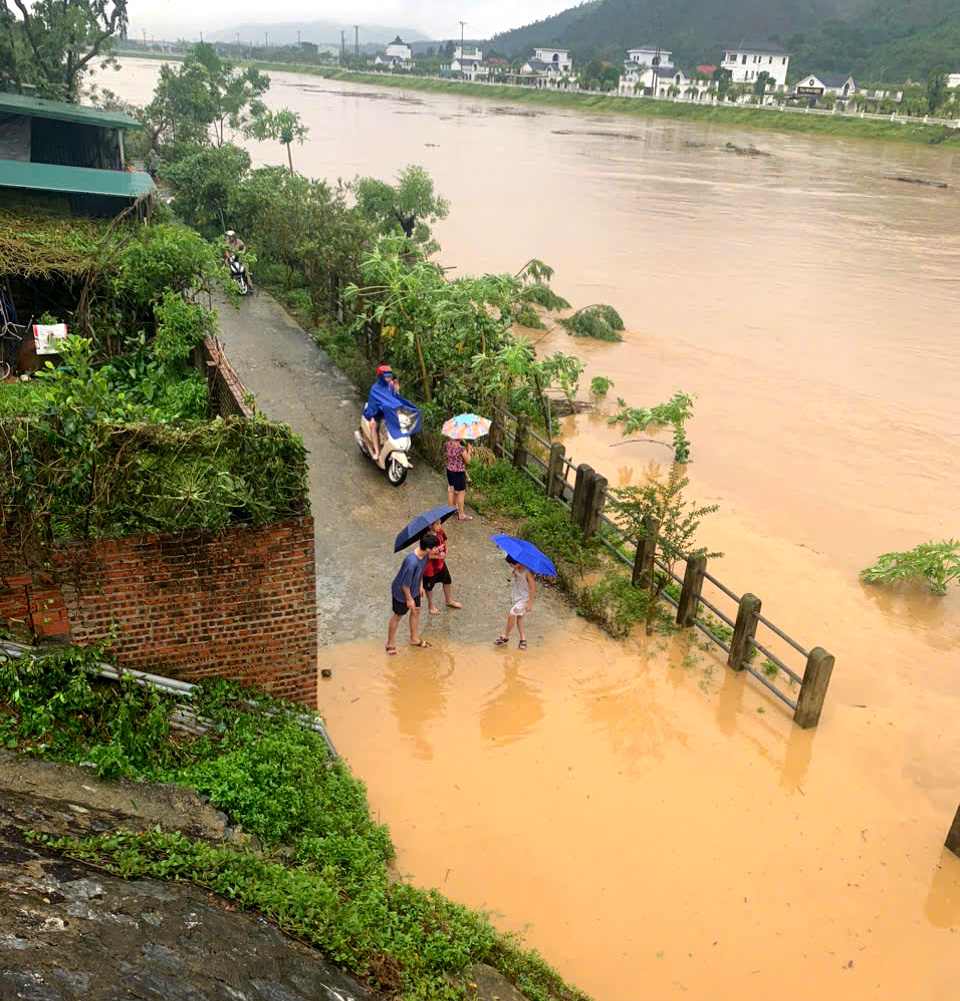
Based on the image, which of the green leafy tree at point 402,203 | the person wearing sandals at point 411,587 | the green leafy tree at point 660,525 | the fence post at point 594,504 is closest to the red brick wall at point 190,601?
the person wearing sandals at point 411,587

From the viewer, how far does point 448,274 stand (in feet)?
90.9

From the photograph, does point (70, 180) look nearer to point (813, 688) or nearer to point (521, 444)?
point (521, 444)

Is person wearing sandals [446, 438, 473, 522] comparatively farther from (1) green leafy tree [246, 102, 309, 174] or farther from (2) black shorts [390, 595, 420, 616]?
(1) green leafy tree [246, 102, 309, 174]

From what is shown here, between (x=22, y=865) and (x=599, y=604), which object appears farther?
(x=599, y=604)

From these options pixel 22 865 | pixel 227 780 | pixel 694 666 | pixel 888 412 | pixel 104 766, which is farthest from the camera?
pixel 888 412

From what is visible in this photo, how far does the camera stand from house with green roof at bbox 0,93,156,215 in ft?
53.3

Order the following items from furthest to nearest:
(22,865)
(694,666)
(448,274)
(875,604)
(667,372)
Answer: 1. (448,274)
2. (667,372)
3. (875,604)
4. (694,666)
5. (22,865)

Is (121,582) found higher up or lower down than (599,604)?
higher up

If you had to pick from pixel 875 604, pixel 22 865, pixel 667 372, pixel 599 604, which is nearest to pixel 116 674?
pixel 22 865

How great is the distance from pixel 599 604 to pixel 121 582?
16.7ft

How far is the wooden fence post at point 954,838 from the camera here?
23.0 feet

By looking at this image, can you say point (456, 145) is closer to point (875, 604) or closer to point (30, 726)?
point (875, 604)

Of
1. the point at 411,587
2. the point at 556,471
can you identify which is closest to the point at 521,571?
the point at 411,587

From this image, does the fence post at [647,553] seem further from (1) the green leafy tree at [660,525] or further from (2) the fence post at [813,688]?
(2) the fence post at [813,688]
